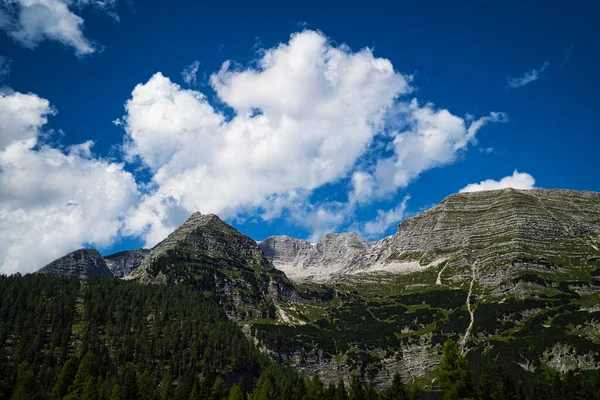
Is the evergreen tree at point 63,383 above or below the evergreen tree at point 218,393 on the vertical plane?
above

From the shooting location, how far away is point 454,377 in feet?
308

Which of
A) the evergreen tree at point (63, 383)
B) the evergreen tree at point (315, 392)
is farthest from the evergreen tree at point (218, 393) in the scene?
the evergreen tree at point (63, 383)

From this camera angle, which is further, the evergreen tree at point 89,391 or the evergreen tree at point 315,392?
the evergreen tree at point 89,391

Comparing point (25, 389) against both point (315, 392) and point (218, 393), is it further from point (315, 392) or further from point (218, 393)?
point (315, 392)

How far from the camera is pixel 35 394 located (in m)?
140

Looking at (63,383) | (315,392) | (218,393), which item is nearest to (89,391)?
(63,383)

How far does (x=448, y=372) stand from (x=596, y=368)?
14596cm

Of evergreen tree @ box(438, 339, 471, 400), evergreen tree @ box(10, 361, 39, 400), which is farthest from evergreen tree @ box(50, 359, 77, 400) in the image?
evergreen tree @ box(438, 339, 471, 400)

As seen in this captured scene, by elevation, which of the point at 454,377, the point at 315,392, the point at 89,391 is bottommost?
the point at 315,392

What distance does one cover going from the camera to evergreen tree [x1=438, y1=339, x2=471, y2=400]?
9288cm

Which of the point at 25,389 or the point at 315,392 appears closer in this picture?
the point at 25,389

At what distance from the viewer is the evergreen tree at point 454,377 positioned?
92.9 m

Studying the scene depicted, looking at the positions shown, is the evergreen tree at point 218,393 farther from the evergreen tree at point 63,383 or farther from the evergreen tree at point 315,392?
A: the evergreen tree at point 63,383

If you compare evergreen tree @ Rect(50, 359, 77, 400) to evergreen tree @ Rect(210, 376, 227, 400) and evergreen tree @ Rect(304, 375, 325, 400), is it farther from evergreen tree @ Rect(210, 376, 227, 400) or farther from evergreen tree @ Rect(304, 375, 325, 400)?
evergreen tree @ Rect(304, 375, 325, 400)
